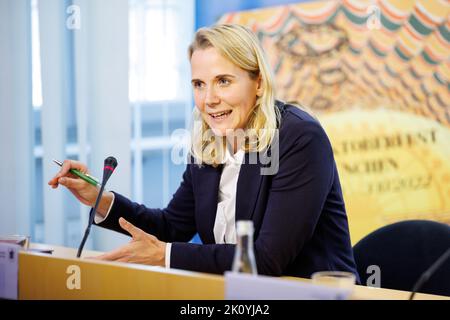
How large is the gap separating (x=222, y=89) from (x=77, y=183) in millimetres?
533

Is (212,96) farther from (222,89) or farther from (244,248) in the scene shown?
(244,248)

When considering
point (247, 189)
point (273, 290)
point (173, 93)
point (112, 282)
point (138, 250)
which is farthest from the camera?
point (173, 93)

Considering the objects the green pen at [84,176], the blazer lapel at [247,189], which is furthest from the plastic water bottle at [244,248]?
the green pen at [84,176]

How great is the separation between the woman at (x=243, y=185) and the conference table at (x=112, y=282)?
0.87 ft

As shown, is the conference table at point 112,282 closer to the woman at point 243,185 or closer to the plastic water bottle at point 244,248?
the plastic water bottle at point 244,248

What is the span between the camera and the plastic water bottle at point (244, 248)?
129 centimetres

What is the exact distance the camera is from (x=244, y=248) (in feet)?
4.30

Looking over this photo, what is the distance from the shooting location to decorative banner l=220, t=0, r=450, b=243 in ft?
9.20

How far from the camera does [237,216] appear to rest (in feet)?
6.73

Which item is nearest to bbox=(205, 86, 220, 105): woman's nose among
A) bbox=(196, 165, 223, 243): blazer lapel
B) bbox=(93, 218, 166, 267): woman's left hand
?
bbox=(196, 165, 223, 243): blazer lapel

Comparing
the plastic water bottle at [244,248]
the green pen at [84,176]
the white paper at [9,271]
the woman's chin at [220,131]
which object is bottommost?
the white paper at [9,271]

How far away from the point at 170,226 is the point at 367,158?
1110 millimetres

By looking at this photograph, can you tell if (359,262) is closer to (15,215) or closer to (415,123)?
(415,123)

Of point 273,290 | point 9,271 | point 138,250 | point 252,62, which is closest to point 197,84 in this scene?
point 252,62
